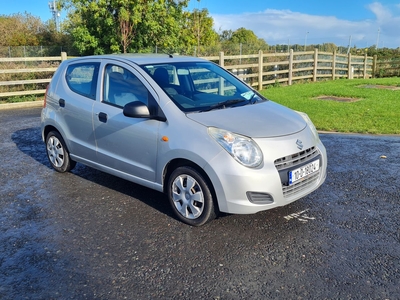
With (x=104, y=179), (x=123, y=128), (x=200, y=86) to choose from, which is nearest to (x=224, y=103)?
(x=200, y=86)

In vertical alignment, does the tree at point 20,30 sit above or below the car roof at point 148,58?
above

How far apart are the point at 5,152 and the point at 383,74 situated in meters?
27.1

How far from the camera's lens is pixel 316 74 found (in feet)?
72.5

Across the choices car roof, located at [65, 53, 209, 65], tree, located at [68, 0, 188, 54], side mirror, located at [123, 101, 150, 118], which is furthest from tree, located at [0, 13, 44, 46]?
side mirror, located at [123, 101, 150, 118]

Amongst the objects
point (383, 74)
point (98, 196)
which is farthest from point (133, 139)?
point (383, 74)

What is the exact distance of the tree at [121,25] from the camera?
22203 mm

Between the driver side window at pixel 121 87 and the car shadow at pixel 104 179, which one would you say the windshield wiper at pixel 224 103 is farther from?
the car shadow at pixel 104 179

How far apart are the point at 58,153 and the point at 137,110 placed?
2303 mm

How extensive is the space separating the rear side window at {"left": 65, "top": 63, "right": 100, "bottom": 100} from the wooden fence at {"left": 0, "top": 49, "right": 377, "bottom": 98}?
29.7ft

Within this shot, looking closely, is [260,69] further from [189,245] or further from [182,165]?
[189,245]

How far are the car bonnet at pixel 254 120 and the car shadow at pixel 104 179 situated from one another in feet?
3.81

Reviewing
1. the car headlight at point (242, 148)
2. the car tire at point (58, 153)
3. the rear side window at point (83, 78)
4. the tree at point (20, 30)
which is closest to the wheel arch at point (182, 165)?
the car headlight at point (242, 148)

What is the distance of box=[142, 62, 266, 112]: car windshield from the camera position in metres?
4.50

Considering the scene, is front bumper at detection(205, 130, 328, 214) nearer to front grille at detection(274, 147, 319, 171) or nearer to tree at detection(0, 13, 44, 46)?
front grille at detection(274, 147, 319, 171)
